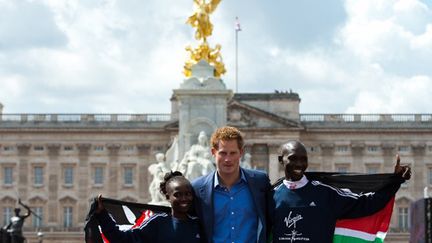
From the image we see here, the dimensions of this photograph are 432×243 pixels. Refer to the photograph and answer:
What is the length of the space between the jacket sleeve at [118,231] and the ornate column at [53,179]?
249 ft

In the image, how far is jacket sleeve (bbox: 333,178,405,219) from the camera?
9.31 metres

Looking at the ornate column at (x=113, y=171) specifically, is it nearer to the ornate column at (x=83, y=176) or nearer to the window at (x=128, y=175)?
the window at (x=128, y=175)

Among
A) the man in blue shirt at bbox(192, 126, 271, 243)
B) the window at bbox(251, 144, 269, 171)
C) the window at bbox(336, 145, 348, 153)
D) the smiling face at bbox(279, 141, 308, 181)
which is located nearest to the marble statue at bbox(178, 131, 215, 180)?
the smiling face at bbox(279, 141, 308, 181)

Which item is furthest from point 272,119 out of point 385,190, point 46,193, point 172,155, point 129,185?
point 385,190

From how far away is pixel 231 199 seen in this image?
8945 millimetres

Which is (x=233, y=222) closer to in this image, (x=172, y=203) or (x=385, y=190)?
(x=172, y=203)

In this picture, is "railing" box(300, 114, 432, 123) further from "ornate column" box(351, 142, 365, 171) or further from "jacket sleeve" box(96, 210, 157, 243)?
"jacket sleeve" box(96, 210, 157, 243)

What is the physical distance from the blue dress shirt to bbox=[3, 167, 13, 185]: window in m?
77.3

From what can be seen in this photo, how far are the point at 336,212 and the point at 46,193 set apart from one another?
76.6 m

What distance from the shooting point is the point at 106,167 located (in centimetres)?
8506

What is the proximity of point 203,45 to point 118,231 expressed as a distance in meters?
26.4

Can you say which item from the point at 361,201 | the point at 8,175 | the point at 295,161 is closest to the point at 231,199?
the point at 295,161

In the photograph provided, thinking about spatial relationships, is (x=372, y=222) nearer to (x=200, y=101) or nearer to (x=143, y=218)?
(x=143, y=218)

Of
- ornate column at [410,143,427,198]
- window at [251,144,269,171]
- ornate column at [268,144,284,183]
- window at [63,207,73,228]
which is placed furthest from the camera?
ornate column at [410,143,427,198]
